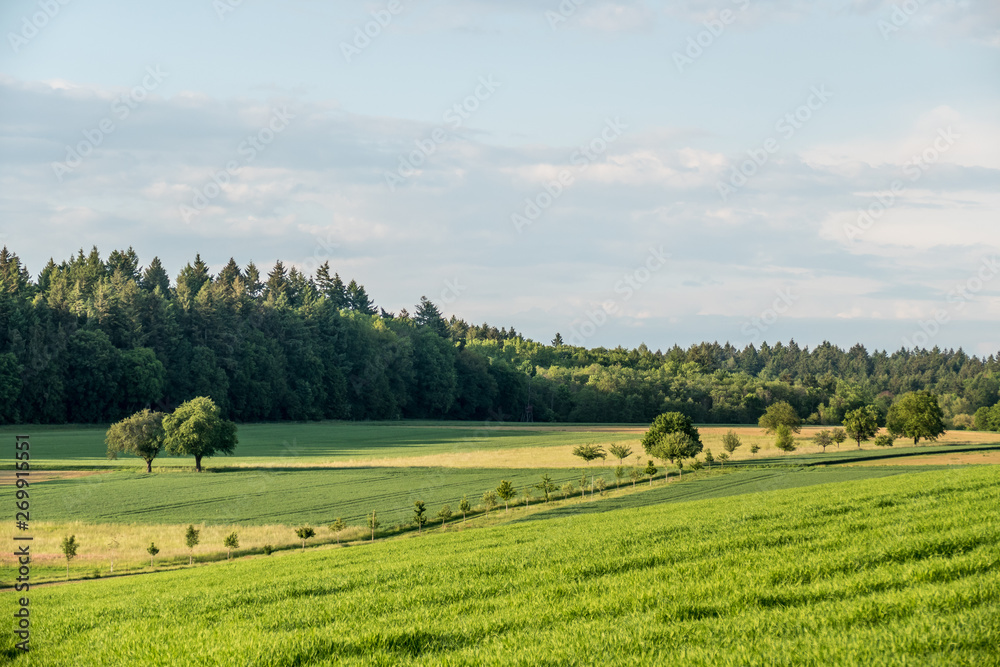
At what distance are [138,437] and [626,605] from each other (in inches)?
2744

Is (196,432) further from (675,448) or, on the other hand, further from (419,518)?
(675,448)

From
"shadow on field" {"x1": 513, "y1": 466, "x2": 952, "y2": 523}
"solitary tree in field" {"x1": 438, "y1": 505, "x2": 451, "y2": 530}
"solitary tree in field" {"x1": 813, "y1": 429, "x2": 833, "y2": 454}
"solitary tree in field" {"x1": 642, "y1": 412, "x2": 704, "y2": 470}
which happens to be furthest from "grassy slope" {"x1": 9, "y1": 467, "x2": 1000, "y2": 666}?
"solitary tree in field" {"x1": 813, "y1": 429, "x2": 833, "y2": 454}

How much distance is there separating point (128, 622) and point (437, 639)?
651 cm

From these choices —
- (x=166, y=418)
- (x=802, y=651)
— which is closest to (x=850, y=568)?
(x=802, y=651)

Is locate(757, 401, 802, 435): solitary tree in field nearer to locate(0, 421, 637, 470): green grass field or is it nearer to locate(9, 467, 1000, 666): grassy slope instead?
locate(0, 421, 637, 470): green grass field

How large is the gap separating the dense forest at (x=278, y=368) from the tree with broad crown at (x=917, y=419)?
4523 centimetres

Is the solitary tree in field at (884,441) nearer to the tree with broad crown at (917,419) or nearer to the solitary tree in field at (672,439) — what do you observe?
the tree with broad crown at (917,419)

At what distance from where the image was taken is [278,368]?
135 meters

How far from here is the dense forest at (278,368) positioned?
352ft

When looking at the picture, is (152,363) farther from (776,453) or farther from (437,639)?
(437,639)

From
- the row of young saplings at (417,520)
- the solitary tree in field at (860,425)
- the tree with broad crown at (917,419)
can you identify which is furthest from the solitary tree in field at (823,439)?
the row of young saplings at (417,520)

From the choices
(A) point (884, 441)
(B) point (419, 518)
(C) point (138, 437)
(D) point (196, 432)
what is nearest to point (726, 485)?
(B) point (419, 518)

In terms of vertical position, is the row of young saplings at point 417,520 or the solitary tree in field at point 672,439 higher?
the solitary tree in field at point 672,439

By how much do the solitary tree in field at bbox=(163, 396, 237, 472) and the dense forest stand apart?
4013 centimetres
